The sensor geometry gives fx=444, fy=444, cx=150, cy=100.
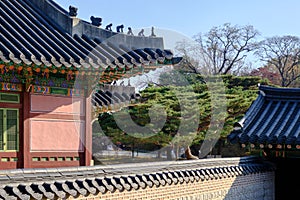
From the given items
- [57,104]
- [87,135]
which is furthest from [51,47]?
[87,135]

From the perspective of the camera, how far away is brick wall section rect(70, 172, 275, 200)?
7883 mm

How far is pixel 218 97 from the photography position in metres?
26.7

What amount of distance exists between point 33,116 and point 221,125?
1862cm

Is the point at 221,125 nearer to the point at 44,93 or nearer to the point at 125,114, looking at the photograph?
the point at 125,114

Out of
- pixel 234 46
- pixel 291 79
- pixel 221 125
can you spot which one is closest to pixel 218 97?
pixel 221 125

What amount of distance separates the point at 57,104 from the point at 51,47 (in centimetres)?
148

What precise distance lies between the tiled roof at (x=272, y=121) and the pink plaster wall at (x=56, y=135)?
3.80 metres

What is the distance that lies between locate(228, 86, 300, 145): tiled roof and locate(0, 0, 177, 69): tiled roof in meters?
3.46

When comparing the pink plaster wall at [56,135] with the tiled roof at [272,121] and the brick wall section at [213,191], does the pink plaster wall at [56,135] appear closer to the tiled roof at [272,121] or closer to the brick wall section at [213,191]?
the brick wall section at [213,191]

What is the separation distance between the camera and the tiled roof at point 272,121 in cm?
1062

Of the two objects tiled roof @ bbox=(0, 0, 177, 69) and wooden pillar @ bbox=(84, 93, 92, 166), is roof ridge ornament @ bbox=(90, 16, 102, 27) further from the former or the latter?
wooden pillar @ bbox=(84, 93, 92, 166)

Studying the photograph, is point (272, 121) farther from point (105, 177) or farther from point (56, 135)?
point (105, 177)

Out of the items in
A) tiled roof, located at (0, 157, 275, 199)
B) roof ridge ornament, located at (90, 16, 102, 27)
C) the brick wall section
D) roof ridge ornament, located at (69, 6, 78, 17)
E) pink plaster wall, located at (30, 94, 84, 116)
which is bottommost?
the brick wall section

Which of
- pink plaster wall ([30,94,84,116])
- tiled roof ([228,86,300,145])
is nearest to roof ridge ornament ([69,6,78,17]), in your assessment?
pink plaster wall ([30,94,84,116])
